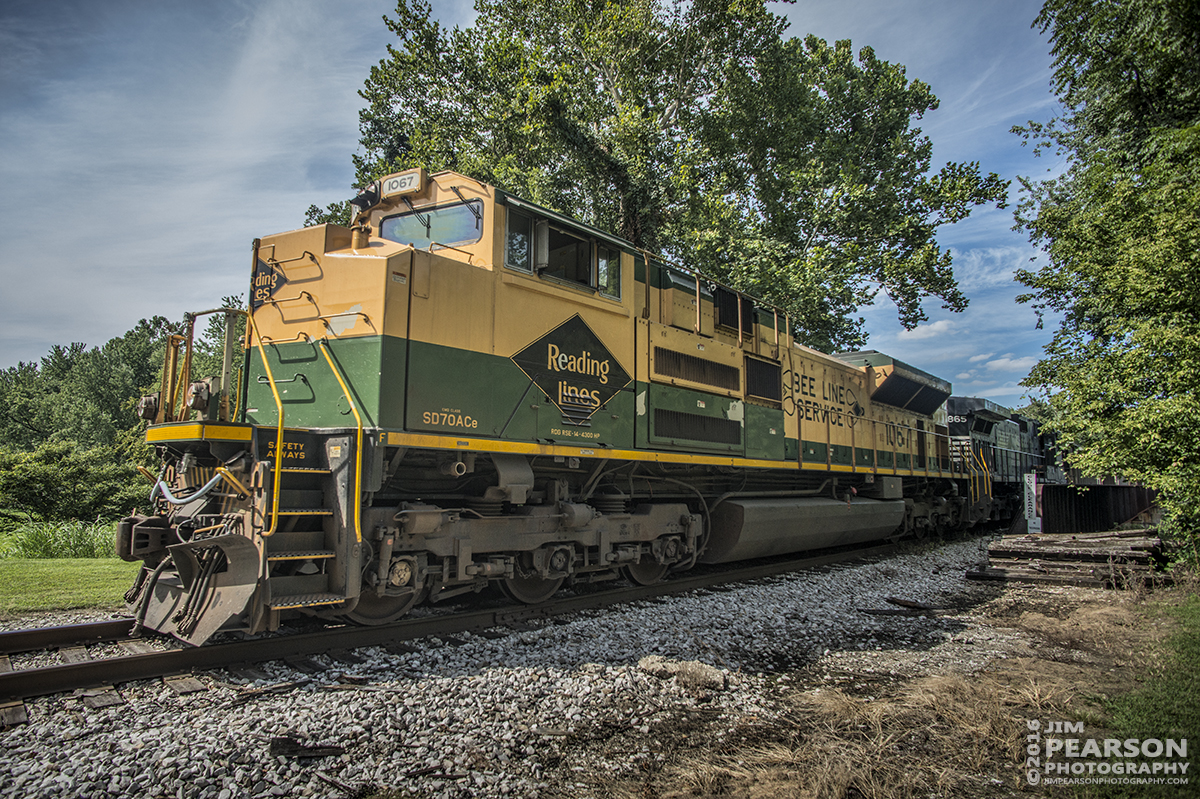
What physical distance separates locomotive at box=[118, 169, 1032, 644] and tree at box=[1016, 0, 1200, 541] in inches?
200

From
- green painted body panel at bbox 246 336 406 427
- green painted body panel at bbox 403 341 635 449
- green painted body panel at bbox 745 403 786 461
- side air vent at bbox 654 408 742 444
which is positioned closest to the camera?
green painted body panel at bbox 246 336 406 427

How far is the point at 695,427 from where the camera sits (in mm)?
8273

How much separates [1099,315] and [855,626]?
8.31 metres

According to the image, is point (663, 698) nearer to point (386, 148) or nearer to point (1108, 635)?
point (1108, 635)

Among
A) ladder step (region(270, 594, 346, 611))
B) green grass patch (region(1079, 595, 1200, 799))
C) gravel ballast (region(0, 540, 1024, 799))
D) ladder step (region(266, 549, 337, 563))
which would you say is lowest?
gravel ballast (region(0, 540, 1024, 799))

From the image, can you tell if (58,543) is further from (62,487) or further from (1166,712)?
(1166,712)

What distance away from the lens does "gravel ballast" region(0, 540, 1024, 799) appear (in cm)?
305

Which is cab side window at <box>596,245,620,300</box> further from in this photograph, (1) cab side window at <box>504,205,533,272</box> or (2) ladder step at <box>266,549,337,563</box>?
(2) ladder step at <box>266,549,337,563</box>

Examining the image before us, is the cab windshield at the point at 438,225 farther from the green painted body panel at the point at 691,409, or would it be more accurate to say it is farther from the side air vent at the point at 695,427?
the side air vent at the point at 695,427

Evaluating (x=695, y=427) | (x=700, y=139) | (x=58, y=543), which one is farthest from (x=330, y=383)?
(x=700, y=139)

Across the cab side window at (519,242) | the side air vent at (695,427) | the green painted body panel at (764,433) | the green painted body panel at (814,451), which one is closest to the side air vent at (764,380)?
the green painted body panel at (764,433)

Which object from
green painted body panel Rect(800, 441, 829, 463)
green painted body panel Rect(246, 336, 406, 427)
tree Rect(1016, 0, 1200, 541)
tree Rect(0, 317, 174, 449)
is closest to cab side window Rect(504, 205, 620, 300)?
green painted body panel Rect(246, 336, 406, 427)

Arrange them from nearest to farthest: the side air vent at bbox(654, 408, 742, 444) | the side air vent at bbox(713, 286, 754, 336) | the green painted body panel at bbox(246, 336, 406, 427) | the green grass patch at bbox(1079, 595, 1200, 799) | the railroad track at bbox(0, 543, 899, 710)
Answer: the green grass patch at bbox(1079, 595, 1200, 799) < the railroad track at bbox(0, 543, 899, 710) < the green painted body panel at bbox(246, 336, 406, 427) < the side air vent at bbox(654, 408, 742, 444) < the side air vent at bbox(713, 286, 754, 336)

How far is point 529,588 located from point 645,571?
193 cm
